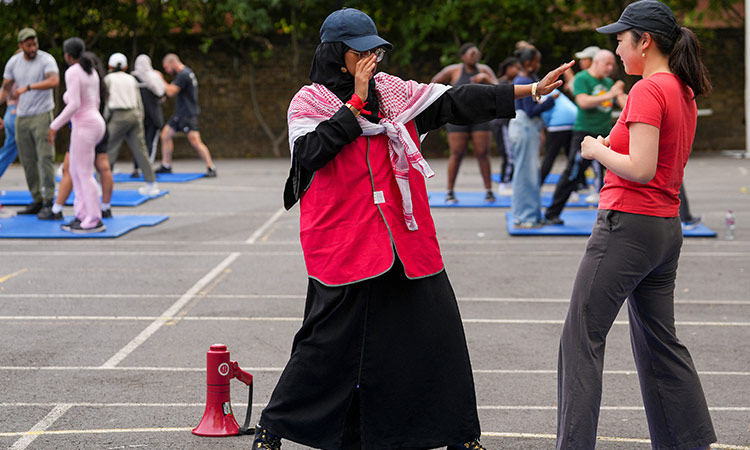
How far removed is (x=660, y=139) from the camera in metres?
3.82

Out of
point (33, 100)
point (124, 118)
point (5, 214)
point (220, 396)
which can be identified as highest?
point (33, 100)

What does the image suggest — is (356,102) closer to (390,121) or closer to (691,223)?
(390,121)

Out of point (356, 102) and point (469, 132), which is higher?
point (356, 102)

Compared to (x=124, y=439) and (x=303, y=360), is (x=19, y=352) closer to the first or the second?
(x=124, y=439)

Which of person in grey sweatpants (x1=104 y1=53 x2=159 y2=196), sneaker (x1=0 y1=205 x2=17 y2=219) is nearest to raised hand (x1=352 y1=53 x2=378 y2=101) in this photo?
sneaker (x1=0 y1=205 x2=17 y2=219)

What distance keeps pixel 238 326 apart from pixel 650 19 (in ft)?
13.6

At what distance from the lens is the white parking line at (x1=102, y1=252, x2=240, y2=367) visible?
6270 mm

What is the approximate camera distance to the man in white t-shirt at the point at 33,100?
38.7 feet

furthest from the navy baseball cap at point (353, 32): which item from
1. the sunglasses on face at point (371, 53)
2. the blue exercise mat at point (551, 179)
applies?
the blue exercise mat at point (551, 179)

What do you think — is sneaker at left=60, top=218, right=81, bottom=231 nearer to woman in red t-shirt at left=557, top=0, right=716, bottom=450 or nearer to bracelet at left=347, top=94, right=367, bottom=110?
bracelet at left=347, top=94, right=367, bottom=110

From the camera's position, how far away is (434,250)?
13.6ft

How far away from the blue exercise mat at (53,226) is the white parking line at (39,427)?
20.9 ft

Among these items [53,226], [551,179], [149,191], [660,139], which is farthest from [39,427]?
[551,179]

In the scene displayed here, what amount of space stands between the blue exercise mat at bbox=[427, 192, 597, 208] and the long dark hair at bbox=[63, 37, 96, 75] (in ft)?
16.3
